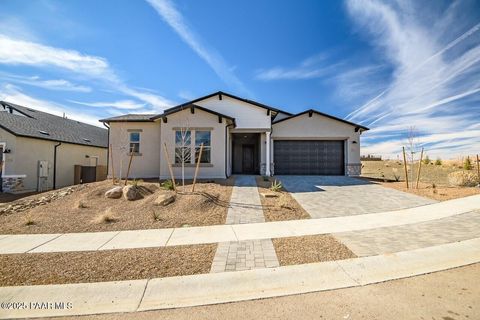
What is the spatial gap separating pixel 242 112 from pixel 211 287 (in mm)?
14731

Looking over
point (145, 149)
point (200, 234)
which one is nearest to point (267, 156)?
point (145, 149)

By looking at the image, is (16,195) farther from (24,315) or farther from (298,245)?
(298,245)

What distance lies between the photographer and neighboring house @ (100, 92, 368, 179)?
→ 1406 cm

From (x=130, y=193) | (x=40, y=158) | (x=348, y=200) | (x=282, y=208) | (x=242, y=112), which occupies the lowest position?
(x=282, y=208)

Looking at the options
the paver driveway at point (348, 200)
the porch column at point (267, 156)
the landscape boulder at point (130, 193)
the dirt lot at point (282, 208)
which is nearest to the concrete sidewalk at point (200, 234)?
the dirt lot at point (282, 208)

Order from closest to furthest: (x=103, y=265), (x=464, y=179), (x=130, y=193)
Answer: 1. (x=103, y=265)
2. (x=130, y=193)
3. (x=464, y=179)

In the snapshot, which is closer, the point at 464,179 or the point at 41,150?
the point at 464,179

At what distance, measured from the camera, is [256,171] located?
19281 mm

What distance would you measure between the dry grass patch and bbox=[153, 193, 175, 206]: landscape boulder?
4863mm

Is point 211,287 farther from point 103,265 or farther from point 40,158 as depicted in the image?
point 40,158

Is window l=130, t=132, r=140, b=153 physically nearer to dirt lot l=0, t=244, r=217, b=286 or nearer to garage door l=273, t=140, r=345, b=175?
garage door l=273, t=140, r=345, b=175

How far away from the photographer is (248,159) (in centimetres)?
2002

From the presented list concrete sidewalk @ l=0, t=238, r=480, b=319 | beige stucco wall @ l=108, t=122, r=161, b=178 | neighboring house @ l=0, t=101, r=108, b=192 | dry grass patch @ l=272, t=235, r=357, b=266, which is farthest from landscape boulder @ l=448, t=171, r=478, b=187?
neighboring house @ l=0, t=101, r=108, b=192

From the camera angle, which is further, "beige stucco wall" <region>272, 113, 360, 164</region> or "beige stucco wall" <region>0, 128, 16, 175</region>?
"beige stucco wall" <region>272, 113, 360, 164</region>
